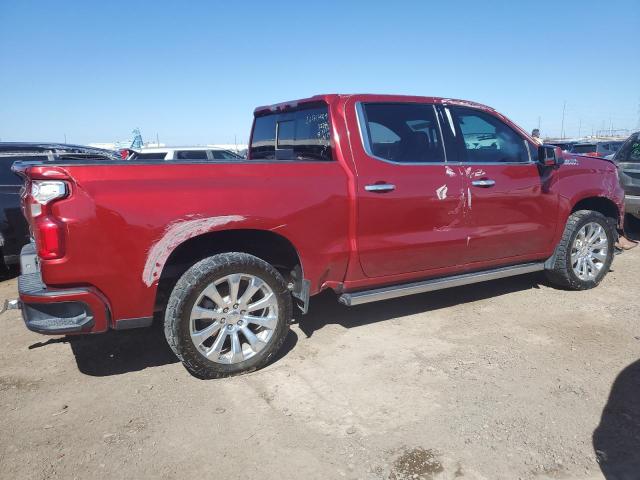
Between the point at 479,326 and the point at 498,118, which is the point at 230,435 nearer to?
the point at 479,326

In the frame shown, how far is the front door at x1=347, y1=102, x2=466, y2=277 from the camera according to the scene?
12.3ft

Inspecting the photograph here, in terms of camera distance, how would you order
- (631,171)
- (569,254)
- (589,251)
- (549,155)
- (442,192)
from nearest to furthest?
(442,192) → (549,155) → (569,254) → (589,251) → (631,171)

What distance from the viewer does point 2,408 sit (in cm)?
306

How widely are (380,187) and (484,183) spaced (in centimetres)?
112

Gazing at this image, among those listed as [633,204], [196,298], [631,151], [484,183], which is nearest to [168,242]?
[196,298]

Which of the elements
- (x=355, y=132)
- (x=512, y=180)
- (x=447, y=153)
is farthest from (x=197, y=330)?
(x=512, y=180)

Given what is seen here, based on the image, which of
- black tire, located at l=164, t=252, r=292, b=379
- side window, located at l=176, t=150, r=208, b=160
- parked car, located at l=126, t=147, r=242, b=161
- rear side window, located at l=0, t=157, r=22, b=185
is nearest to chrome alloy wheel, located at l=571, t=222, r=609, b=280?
black tire, located at l=164, t=252, r=292, b=379

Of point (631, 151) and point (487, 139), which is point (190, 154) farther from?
point (631, 151)

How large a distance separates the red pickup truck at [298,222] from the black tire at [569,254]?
0.02m

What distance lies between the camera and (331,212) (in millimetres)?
3580

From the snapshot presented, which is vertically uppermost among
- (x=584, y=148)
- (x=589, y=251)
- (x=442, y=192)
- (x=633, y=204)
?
(x=584, y=148)

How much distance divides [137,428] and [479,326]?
287cm

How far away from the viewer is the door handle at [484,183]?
4.25 m

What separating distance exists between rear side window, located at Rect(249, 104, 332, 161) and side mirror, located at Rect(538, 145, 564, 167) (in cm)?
219
